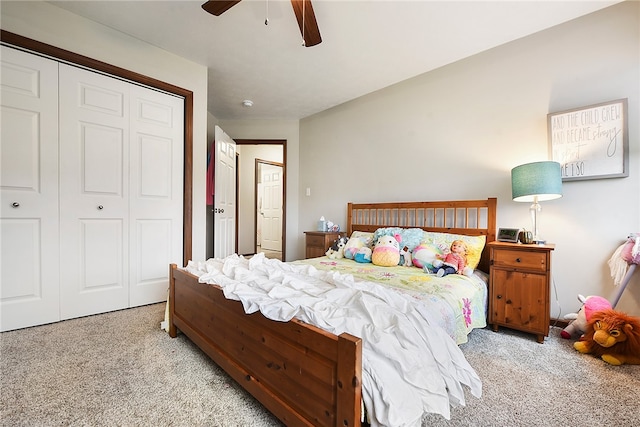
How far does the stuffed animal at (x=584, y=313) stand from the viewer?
6.24ft

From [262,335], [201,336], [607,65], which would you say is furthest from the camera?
[607,65]

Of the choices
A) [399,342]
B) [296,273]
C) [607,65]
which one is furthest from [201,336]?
[607,65]

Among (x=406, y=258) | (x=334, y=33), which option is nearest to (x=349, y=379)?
(x=406, y=258)

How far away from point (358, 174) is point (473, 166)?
142 cm

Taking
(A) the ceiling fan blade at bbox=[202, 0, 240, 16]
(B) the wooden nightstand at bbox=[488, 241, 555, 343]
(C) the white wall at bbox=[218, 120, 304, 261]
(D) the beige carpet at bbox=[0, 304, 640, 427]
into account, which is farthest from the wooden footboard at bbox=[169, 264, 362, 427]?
(C) the white wall at bbox=[218, 120, 304, 261]

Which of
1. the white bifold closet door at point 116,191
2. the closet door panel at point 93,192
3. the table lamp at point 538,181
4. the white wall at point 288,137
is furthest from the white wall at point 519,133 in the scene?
the closet door panel at point 93,192

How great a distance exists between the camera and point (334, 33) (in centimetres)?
231

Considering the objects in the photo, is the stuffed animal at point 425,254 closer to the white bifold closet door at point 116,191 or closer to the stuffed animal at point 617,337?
the stuffed animal at point 617,337

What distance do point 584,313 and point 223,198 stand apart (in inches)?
154

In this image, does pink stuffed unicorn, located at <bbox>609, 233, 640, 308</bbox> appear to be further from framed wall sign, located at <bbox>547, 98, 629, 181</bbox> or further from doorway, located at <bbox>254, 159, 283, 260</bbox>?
doorway, located at <bbox>254, 159, 283, 260</bbox>

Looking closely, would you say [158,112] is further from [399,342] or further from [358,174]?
[399,342]

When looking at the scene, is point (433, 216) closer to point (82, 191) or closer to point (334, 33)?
point (334, 33)

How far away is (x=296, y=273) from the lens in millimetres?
1749

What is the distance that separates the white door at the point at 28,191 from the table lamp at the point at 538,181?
3779 mm
